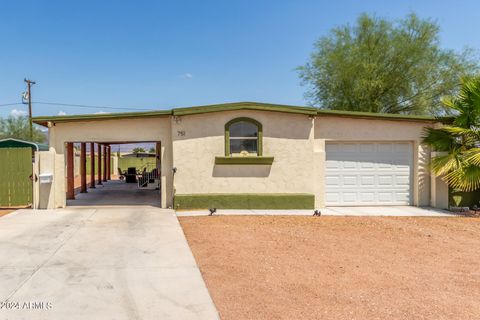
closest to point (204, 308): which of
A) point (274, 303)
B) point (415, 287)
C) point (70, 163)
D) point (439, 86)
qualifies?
point (274, 303)

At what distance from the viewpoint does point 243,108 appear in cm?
1137

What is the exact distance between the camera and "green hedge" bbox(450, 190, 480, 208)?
12.0 metres

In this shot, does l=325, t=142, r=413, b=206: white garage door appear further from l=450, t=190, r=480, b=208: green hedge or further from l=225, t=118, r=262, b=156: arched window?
l=225, t=118, r=262, b=156: arched window

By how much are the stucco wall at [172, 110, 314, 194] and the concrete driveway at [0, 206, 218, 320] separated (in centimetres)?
274

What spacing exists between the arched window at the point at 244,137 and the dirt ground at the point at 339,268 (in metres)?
2.93

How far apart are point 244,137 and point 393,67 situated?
17.4 m

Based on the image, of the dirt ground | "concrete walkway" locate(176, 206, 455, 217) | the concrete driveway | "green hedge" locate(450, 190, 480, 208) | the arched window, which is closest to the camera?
the concrete driveway

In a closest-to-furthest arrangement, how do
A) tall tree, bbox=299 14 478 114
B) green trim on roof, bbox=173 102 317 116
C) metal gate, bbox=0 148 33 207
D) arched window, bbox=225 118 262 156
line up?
1. green trim on roof, bbox=173 102 317 116
2. metal gate, bbox=0 148 33 207
3. arched window, bbox=225 118 262 156
4. tall tree, bbox=299 14 478 114

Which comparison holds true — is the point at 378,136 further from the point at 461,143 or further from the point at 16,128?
the point at 16,128

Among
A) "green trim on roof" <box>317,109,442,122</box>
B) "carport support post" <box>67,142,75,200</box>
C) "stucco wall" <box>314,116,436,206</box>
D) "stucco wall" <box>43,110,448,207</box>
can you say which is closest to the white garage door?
"stucco wall" <box>314,116,436,206</box>

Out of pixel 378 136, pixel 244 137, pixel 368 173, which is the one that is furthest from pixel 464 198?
pixel 244 137

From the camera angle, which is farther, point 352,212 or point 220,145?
point 220,145

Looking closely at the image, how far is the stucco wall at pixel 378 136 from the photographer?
1188cm

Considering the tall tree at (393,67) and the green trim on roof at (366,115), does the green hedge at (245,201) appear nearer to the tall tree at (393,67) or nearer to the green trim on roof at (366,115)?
the green trim on roof at (366,115)
